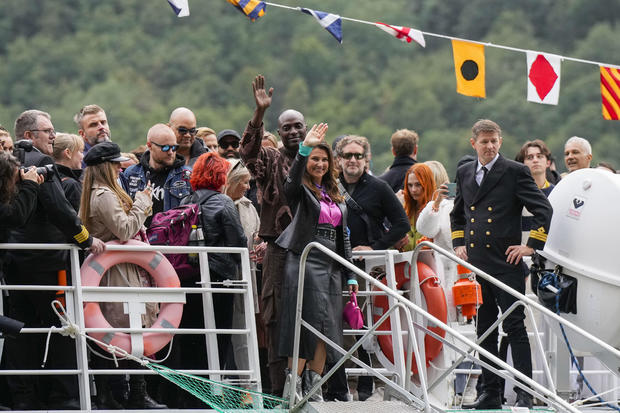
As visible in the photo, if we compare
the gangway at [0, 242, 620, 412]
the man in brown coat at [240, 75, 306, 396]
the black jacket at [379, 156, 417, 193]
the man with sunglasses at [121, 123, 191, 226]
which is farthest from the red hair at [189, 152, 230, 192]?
the black jacket at [379, 156, 417, 193]

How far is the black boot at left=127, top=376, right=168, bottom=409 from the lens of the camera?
752 centimetres

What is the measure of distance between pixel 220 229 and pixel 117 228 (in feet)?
2.77

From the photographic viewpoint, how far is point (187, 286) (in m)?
8.02

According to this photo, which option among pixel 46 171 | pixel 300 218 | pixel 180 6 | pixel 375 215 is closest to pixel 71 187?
pixel 46 171

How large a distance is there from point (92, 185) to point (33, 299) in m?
0.84

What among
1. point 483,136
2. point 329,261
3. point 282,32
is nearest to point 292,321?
point 329,261

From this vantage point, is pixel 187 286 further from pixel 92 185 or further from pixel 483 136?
pixel 483 136

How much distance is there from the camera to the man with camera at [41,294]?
7.06 m

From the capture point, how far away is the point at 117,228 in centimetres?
735

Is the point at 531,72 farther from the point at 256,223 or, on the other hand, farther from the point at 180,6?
the point at 256,223

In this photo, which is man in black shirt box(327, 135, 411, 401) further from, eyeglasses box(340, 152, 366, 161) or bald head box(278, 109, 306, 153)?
bald head box(278, 109, 306, 153)

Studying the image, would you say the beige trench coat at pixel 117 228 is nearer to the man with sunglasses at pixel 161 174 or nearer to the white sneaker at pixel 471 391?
the man with sunglasses at pixel 161 174

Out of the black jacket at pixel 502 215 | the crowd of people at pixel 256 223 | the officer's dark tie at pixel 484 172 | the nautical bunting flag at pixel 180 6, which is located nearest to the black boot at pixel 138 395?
the crowd of people at pixel 256 223

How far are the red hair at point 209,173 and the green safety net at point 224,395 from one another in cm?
137
